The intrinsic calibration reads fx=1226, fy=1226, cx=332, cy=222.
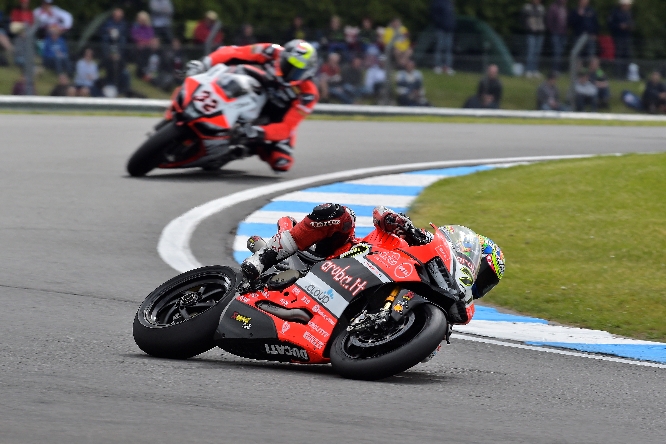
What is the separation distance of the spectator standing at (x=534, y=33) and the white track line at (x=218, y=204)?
5958 millimetres

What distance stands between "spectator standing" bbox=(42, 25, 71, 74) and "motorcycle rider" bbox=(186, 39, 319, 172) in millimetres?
7417

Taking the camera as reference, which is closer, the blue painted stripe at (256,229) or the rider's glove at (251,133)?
the blue painted stripe at (256,229)

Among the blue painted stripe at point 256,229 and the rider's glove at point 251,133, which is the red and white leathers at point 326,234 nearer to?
the blue painted stripe at point 256,229

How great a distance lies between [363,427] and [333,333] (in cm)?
115

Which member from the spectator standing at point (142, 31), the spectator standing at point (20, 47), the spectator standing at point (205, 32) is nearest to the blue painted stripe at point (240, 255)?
the spectator standing at point (142, 31)

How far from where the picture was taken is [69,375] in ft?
17.6

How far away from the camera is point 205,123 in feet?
41.4

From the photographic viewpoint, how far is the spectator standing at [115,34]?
65.3 ft

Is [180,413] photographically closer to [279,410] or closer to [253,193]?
[279,410]

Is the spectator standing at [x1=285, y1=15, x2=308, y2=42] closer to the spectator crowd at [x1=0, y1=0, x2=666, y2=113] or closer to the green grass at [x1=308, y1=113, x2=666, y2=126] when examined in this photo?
the spectator crowd at [x1=0, y1=0, x2=666, y2=113]

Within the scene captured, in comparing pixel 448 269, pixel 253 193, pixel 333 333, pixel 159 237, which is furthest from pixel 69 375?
pixel 253 193

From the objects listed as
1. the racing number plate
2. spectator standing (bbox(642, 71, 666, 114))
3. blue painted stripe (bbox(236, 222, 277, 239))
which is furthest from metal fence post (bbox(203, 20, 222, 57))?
blue painted stripe (bbox(236, 222, 277, 239))

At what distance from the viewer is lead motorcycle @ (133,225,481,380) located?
5.68 m

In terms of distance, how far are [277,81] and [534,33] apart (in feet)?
35.3
